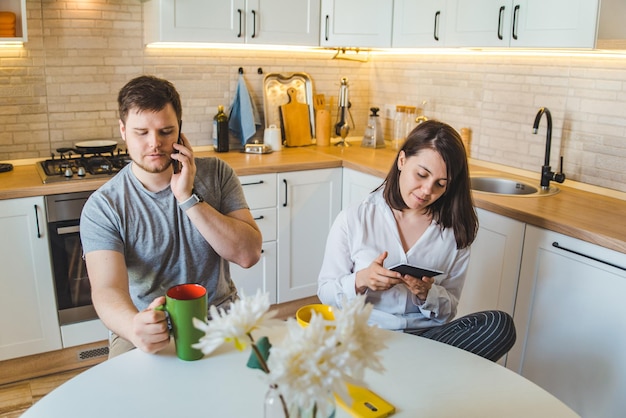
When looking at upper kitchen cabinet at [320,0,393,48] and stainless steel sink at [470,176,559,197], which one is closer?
stainless steel sink at [470,176,559,197]

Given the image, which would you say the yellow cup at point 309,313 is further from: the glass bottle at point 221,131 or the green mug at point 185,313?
the glass bottle at point 221,131

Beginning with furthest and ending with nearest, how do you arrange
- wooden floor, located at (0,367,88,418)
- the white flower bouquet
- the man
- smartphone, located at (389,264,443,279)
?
wooden floor, located at (0,367,88,418)
the man
smartphone, located at (389,264,443,279)
the white flower bouquet

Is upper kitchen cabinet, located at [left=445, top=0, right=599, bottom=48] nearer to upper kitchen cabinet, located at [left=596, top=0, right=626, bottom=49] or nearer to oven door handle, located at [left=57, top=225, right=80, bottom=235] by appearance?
upper kitchen cabinet, located at [left=596, top=0, right=626, bottom=49]

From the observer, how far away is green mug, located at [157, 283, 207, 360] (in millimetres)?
1241

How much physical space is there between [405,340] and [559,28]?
5.46ft

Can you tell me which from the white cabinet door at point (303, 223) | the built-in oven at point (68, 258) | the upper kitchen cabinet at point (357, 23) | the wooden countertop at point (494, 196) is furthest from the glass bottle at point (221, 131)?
the built-in oven at point (68, 258)

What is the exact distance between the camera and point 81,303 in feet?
9.51

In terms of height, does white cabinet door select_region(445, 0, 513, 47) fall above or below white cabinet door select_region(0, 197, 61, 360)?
above

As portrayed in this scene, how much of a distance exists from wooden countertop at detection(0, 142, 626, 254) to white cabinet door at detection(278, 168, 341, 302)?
0.28ft

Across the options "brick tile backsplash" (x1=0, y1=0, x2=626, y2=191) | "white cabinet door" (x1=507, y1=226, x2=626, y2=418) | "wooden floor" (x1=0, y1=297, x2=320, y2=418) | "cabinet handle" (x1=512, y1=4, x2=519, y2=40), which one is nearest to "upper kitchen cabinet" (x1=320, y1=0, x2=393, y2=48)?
"brick tile backsplash" (x1=0, y1=0, x2=626, y2=191)

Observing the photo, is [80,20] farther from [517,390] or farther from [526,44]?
[517,390]

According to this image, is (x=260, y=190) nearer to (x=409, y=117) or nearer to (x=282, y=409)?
(x=409, y=117)

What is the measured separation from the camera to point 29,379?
2.89 metres

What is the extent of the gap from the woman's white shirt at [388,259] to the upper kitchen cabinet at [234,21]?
1637 millimetres
